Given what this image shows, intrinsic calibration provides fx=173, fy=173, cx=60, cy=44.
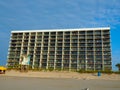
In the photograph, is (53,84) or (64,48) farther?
(64,48)

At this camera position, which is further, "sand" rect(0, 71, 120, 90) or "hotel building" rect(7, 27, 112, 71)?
"hotel building" rect(7, 27, 112, 71)

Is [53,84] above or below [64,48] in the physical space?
below

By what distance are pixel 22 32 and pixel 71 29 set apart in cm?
2582

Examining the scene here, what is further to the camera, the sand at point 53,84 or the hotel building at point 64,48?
the hotel building at point 64,48

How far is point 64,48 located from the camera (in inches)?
3265

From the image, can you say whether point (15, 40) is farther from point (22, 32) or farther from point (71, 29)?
point (71, 29)

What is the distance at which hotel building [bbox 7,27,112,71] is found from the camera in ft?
256

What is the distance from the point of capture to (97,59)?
77.3m

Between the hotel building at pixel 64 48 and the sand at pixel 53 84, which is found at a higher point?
the hotel building at pixel 64 48

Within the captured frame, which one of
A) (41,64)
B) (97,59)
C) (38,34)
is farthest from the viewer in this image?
(38,34)

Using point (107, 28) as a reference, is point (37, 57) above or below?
below

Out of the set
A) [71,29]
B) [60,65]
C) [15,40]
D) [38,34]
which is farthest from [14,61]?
[71,29]

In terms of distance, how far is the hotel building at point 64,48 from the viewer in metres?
77.9

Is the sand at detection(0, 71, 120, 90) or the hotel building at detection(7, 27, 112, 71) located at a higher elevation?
the hotel building at detection(7, 27, 112, 71)
